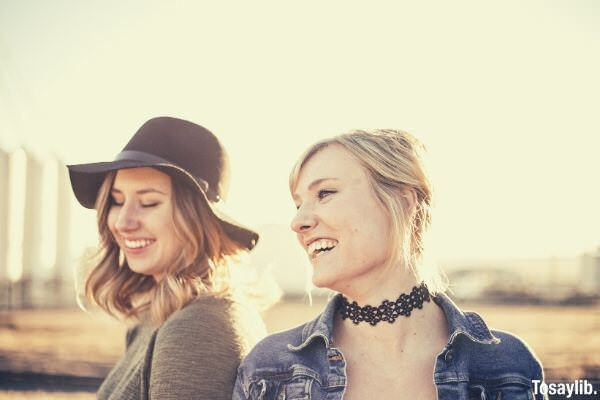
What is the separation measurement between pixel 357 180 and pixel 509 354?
966mm

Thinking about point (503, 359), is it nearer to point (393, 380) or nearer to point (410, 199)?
point (393, 380)

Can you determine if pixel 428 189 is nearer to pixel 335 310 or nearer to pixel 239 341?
pixel 335 310

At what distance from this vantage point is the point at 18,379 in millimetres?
9039

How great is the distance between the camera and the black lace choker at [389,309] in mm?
2424

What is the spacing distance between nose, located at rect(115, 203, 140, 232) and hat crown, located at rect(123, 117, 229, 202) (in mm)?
324

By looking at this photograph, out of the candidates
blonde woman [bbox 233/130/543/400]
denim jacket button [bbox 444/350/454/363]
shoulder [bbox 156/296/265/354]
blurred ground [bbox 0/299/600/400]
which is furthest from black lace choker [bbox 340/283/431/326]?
blurred ground [bbox 0/299/600/400]

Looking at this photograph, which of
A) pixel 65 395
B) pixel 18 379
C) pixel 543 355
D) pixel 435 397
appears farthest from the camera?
pixel 543 355

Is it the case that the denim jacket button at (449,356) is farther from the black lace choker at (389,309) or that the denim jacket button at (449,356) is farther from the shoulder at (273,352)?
the shoulder at (273,352)

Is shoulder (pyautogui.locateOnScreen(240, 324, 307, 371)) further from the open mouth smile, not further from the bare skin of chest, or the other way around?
the open mouth smile

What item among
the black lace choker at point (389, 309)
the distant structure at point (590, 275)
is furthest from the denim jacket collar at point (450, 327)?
the distant structure at point (590, 275)

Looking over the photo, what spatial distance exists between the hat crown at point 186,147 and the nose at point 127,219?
32cm

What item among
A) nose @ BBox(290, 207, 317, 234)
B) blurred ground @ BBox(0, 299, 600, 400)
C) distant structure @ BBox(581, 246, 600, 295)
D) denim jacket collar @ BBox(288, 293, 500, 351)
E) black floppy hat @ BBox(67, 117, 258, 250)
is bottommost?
distant structure @ BBox(581, 246, 600, 295)

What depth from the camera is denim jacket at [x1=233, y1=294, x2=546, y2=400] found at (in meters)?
2.30

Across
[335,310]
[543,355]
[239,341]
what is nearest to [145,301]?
[239,341]
